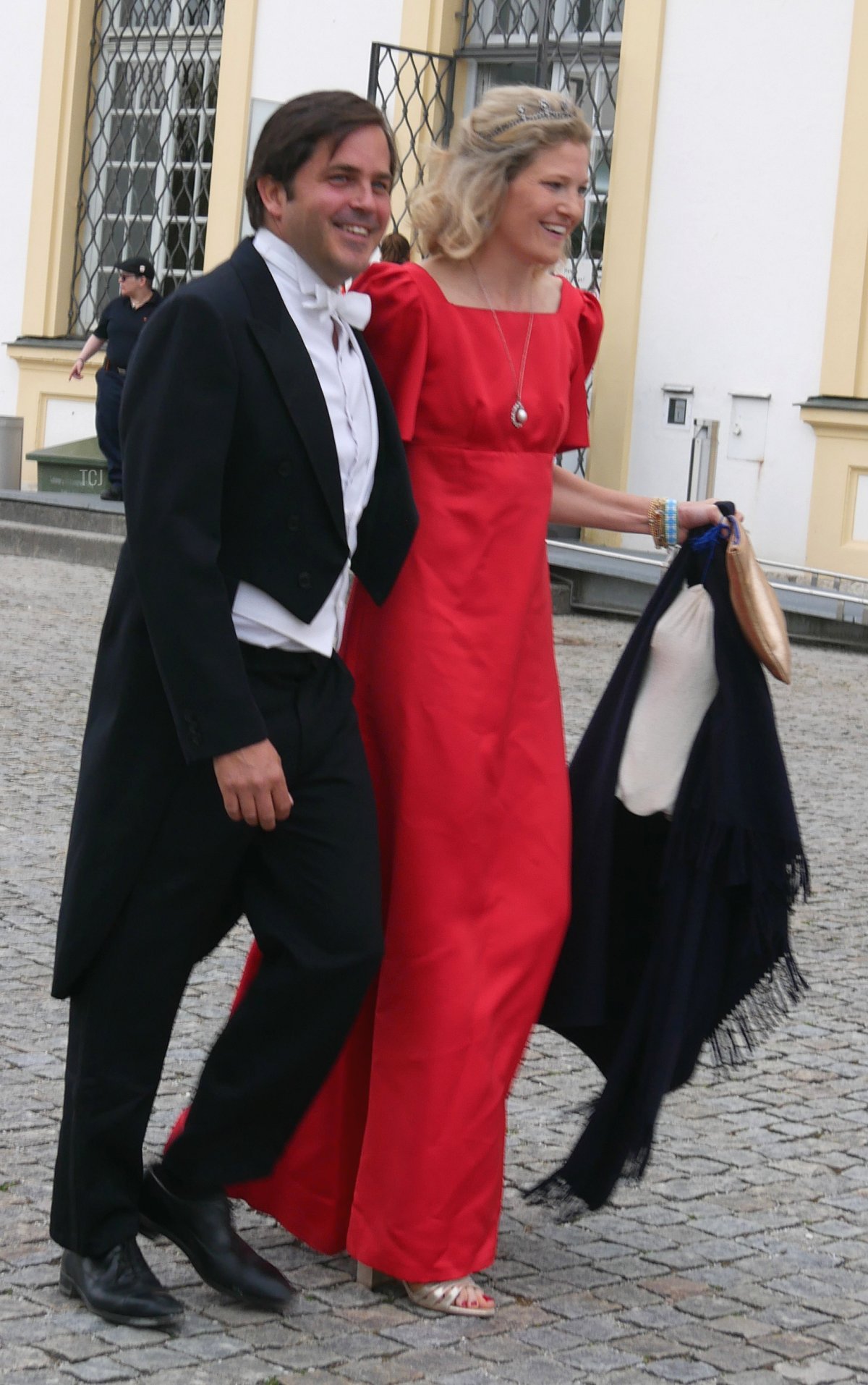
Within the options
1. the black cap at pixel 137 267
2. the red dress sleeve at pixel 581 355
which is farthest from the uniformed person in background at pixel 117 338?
the red dress sleeve at pixel 581 355

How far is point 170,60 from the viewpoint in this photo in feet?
56.2

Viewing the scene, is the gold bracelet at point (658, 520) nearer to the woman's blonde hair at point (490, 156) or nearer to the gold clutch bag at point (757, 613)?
the gold clutch bag at point (757, 613)

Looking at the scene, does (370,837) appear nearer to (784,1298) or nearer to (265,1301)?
(265,1301)

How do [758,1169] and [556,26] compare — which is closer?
[758,1169]

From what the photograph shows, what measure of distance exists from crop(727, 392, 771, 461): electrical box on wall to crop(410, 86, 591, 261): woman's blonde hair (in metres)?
10.8

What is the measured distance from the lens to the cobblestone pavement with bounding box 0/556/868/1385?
2.75 m

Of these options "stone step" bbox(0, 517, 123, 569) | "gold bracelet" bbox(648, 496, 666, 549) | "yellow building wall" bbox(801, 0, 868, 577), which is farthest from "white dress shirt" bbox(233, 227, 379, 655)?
"stone step" bbox(0, 517, 123, 569)

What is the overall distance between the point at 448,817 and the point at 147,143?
15451 millimetres

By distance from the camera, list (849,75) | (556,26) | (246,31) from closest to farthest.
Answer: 1. (849,75)
2. (556,26)
3. (246,31)

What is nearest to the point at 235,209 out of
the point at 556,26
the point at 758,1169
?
the point at 556,26

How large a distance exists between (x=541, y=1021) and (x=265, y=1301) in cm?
63

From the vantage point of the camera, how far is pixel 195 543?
260 cm

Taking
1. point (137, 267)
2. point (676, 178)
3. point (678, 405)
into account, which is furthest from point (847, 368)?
point (137, 267)

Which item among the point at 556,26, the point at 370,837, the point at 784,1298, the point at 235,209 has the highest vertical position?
the point at 556,26
